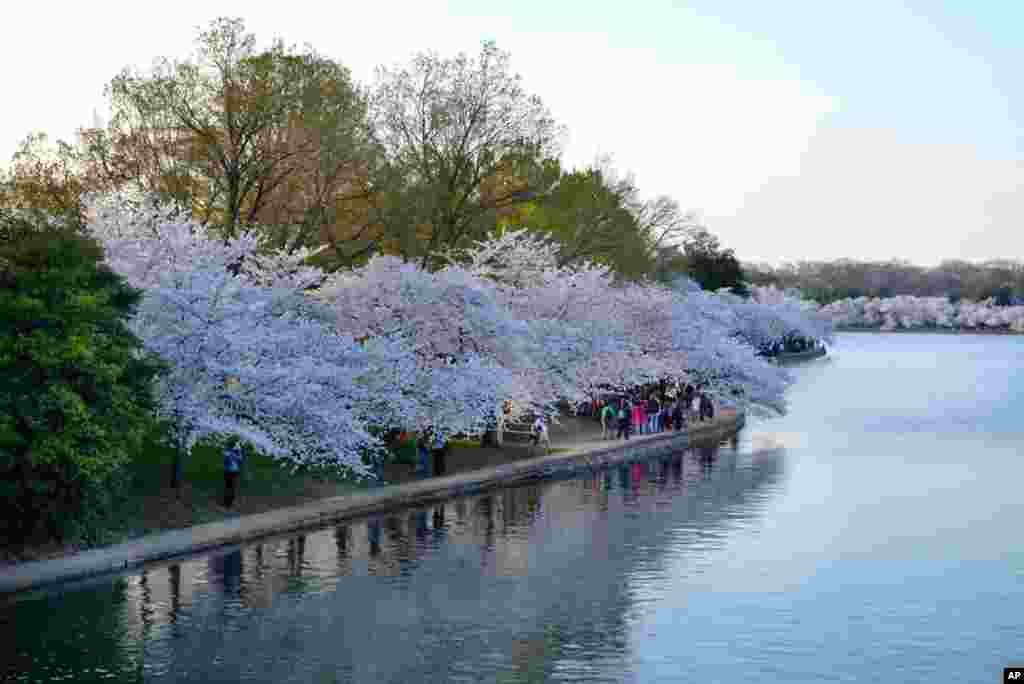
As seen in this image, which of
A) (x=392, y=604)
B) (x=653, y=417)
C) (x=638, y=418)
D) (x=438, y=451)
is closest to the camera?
(x=392, y=604)

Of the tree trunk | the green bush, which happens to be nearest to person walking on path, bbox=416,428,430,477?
the tree trunk

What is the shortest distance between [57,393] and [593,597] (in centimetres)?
1304

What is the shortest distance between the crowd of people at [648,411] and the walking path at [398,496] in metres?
0.86

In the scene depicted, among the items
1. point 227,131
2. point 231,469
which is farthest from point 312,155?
point 231,469

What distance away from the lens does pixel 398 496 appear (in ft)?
159

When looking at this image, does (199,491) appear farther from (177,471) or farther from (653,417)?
(653,417)

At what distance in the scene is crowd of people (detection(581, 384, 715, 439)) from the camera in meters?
71.8

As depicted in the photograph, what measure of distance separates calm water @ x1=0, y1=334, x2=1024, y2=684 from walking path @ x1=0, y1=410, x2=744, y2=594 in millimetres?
782

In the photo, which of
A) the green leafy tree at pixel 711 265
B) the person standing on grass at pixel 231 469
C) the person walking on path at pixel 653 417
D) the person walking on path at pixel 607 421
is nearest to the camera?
the person standing on grass at pixel 231 469

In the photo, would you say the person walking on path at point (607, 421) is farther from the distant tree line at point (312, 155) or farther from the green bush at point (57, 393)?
the green bush at point (57, 393)

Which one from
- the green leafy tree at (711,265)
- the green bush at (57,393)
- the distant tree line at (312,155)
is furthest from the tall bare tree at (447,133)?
the green leafy tree at (711,265)

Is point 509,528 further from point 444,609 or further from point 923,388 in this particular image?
point 923,388

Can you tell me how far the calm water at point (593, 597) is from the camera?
27531mm

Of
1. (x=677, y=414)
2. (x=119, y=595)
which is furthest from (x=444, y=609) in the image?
(x=677, y=414)
